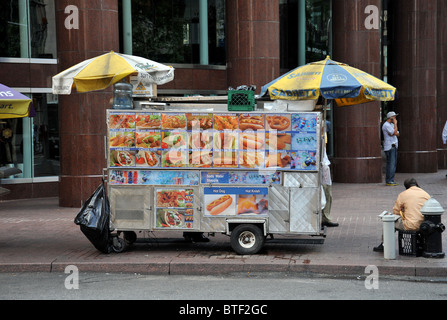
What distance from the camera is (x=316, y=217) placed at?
9.70 meters

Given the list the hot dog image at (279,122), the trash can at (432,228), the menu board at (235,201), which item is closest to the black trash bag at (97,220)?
the menu board at (235,201)

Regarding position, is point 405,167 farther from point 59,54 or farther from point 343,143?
point 59,54

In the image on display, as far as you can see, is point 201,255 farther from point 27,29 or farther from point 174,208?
point 27,29

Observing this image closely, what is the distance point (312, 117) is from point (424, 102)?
14071 millimetres

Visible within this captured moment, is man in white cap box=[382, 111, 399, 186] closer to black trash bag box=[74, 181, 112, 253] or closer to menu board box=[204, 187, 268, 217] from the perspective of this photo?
menu board box=[204, 187, 268, 217]

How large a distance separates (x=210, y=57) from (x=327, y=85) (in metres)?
10.5

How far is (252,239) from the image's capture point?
9.90 meters

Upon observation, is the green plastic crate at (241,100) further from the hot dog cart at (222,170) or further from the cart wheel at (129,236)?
the cart wheel at (129,236)

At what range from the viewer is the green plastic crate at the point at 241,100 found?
384 inches

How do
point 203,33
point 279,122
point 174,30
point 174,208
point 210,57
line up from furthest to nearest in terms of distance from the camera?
point 210,57 → point 203,33 → point 174,30 → point 174,208 → point 279,122

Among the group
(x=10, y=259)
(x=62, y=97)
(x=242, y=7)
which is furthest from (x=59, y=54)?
(x=10, y=259)

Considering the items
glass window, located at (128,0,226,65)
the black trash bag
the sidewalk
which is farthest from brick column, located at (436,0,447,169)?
the black trash bag

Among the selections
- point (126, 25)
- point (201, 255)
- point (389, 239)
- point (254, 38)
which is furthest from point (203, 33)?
point (389, 239)

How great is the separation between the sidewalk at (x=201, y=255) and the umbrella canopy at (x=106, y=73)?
2454 millimetres
